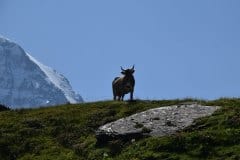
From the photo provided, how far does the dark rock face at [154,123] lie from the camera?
124ft

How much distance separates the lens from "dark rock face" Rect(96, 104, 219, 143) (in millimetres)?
37719

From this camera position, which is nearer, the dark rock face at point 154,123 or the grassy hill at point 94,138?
the grassy hill at point 94,138

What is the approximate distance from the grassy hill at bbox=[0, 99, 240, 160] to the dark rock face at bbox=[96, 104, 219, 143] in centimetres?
63

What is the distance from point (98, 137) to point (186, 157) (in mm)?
6857

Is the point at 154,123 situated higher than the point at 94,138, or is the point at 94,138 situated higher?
the point at 154,123

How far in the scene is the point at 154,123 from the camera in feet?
128

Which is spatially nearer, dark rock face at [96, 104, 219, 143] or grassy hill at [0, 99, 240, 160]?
grassy hill at [0, 99, 240, 160]

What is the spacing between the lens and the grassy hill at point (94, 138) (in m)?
34.2

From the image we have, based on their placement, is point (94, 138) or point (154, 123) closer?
point (154, 123)

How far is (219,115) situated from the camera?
38.6m

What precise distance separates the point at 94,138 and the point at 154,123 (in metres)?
3.37

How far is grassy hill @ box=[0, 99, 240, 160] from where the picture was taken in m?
34.2

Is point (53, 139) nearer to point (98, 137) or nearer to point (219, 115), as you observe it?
point (98, 137)

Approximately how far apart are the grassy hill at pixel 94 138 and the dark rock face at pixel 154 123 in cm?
63
